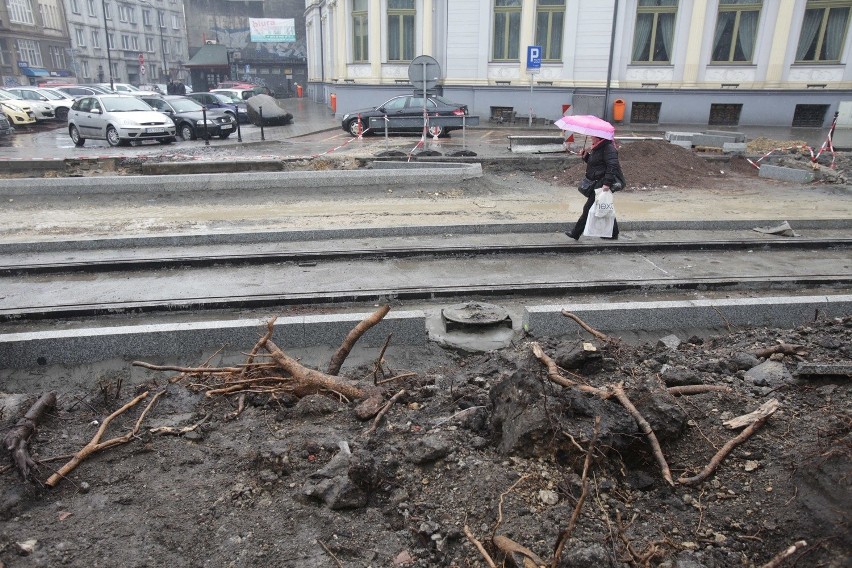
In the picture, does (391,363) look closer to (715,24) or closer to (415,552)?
(415,552)

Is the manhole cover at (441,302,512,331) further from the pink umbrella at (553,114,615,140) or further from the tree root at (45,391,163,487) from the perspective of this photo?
the pink umbrella at (553,114,615,140)

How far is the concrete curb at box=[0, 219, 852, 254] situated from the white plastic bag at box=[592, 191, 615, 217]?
1.40 metres

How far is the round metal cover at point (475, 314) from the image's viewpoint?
657 centimetres

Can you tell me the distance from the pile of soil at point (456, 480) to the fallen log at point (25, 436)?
0.08 m

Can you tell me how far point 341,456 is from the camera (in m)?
3.78

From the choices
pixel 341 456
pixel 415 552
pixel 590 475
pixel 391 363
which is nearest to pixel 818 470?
pixel 590 475

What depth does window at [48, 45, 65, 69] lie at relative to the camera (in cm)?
5994

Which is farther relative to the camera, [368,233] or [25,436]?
[368,233]

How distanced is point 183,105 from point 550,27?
49.3 ft

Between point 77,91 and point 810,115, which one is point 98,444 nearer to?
point 810,115

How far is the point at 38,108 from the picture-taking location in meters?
27.6

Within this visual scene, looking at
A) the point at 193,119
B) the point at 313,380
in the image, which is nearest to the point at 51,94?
the point at 193,119

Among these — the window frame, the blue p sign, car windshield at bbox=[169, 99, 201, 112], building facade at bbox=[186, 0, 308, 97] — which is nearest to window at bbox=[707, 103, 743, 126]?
the window frame

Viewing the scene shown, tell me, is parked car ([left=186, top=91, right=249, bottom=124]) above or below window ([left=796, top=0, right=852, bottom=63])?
below
